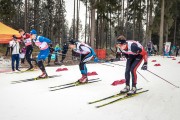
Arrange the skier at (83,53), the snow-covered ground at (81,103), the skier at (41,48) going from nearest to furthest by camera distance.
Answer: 1. the snow-covered ground at (81,103)
2. the skier at (83,53)
3. the skier at (41,48)

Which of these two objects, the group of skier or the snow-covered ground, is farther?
the group of skier

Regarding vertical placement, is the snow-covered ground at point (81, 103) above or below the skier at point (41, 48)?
below

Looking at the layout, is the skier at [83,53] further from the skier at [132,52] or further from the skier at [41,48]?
the skier at [132,52]

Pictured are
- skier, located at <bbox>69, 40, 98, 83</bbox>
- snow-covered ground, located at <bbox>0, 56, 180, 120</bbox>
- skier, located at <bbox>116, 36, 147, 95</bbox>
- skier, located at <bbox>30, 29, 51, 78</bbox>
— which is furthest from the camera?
skier, located at <bbox>30, 29, 51, 78</bbox>

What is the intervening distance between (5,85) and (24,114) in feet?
12.9

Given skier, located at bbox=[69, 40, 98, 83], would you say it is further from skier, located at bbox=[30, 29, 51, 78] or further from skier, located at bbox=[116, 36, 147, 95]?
skier, located at bbox=[116, 36, 147, 95]

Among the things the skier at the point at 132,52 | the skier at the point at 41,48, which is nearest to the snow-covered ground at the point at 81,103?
the skier at the point at 132,52

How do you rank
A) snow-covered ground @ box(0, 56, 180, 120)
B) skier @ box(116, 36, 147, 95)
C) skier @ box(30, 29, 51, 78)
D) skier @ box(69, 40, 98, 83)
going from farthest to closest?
skier @ box(30, 29, 51, 78)
skier @ box(69, 40, 98, 83)
skier @ box(116, 36, 147, 95)
snow-covered ground @ box(0, 56, 180, 120)

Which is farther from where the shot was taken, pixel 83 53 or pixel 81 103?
pixel 83 53

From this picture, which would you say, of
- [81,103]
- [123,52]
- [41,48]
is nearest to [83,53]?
[41,48]

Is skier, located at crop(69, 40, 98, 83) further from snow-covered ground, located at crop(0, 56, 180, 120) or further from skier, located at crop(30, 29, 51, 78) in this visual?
skier, located at crop(30, 29, 51, 78)

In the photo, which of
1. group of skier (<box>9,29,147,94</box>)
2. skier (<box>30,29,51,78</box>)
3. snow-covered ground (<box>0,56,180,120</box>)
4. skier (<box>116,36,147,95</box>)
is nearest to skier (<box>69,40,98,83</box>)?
group of skier (<box>9,29,147,94</box>)

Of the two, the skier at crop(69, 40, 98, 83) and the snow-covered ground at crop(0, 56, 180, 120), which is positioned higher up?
the skier at crop(69, 40, 98, 83)

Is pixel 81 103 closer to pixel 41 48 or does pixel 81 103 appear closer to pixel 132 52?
pixel 132 52
